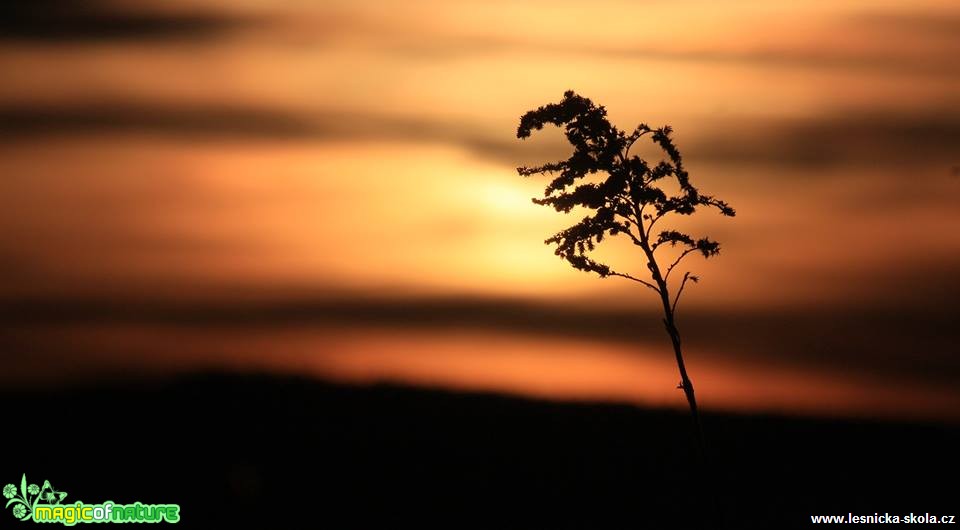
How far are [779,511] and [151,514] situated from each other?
45070 millimetres

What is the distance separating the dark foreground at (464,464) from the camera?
87000 millimetres

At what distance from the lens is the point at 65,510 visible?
6594cm

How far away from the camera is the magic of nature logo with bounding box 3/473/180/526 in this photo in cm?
6450

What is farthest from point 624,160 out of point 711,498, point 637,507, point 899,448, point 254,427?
point 254,427

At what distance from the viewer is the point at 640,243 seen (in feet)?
169

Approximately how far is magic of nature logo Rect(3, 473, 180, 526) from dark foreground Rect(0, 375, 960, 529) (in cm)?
700

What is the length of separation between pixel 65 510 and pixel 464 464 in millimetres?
80484

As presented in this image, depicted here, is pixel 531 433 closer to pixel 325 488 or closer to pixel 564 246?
pixel 325 488

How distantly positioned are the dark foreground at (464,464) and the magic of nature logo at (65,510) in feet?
23.0

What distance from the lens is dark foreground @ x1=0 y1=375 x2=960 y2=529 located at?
3425 inches

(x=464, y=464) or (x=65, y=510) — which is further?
(x=464, y=464)

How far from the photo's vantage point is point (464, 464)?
142750mm

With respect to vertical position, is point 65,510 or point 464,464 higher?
point 464,464

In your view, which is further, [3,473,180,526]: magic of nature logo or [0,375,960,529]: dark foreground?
[0,375,960,529]: dark foreground
